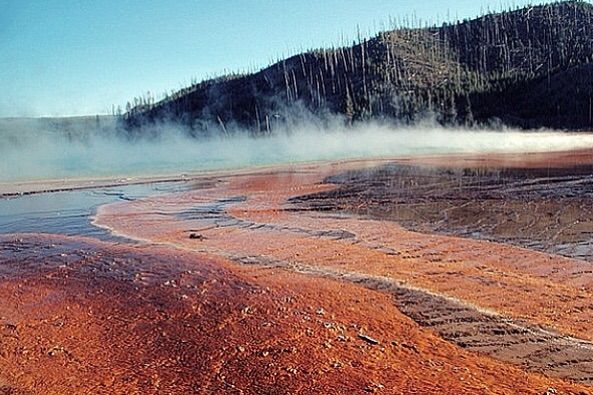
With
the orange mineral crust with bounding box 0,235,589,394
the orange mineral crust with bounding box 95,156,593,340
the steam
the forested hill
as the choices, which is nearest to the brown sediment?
the orange mineral crust with bounding box 95,156,593,340

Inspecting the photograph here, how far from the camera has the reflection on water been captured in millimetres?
18125

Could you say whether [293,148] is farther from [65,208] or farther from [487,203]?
[487,203]

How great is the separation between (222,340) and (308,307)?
5.44ft

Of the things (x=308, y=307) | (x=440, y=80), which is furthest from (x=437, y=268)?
(x=440, y=80)

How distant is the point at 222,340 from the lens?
738 centimetres

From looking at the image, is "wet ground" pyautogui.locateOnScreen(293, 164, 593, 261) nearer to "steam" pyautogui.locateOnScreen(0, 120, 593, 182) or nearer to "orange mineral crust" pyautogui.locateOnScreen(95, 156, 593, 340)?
"orange mineral crust" pyautogui.locateOnScreen(95, 156, 593, 340)

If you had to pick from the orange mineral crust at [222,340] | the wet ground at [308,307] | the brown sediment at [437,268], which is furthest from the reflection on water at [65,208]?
the orange mineral crust at [222,340]

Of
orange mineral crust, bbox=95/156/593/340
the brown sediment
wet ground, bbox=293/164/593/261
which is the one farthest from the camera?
wet ground, bbox=293/164/593/261

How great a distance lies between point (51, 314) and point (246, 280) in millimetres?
3450

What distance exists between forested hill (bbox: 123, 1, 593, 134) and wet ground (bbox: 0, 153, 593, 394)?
2361 inches

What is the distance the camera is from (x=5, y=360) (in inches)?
283

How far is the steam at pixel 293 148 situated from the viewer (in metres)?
50.5

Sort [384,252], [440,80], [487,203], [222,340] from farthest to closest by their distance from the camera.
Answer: [440,80] < [487,203] < [384,252] < [222,340]

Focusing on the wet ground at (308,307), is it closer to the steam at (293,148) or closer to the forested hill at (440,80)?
the steam at (293,148)
